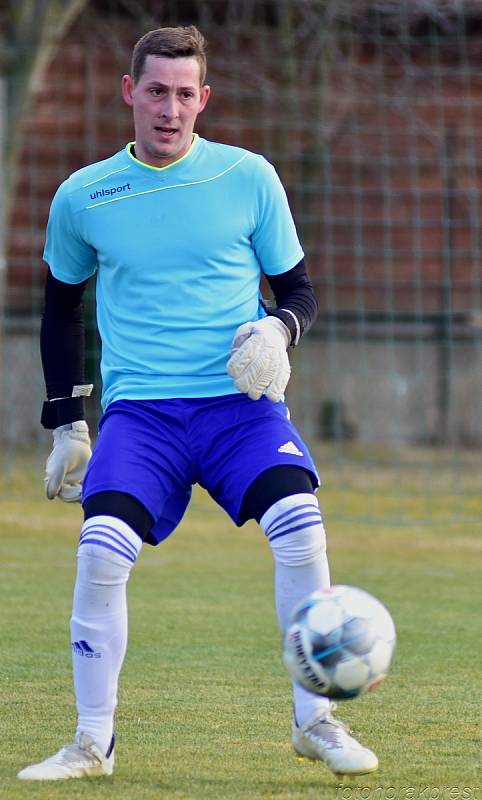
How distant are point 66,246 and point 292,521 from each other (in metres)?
1.18

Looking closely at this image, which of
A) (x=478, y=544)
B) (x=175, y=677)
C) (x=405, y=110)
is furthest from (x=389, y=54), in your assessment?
(x=175, y=677)

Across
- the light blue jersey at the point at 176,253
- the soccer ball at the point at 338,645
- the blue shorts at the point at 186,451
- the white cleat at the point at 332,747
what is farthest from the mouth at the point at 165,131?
the white cleat at the point at 332,747

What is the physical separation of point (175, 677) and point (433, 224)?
12.4m

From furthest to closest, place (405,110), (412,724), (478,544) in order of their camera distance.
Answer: (405,110) → (478,544) → (412,724)

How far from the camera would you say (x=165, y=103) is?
454cm

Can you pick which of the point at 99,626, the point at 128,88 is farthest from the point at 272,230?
the point at 99,626

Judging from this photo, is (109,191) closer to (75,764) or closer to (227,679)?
(75,764)

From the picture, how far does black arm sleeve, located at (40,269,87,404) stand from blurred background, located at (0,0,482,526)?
9.94 meters

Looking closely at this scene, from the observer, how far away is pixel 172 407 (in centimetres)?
455

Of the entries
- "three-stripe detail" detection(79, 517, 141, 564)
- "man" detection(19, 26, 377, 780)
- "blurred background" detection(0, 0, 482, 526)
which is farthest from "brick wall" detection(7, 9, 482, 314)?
"three-stripe detail" detection(79, 517, 141, 564)

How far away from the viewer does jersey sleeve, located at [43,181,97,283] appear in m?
4.70

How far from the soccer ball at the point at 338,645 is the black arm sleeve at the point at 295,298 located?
923 mm

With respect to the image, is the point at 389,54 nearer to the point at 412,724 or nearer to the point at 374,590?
the point at 374,590

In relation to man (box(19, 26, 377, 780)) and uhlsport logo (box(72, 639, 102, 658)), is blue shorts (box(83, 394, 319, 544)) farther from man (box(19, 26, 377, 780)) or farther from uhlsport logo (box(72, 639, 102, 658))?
uhlsport logo (box(72, 639, 102, 658))
